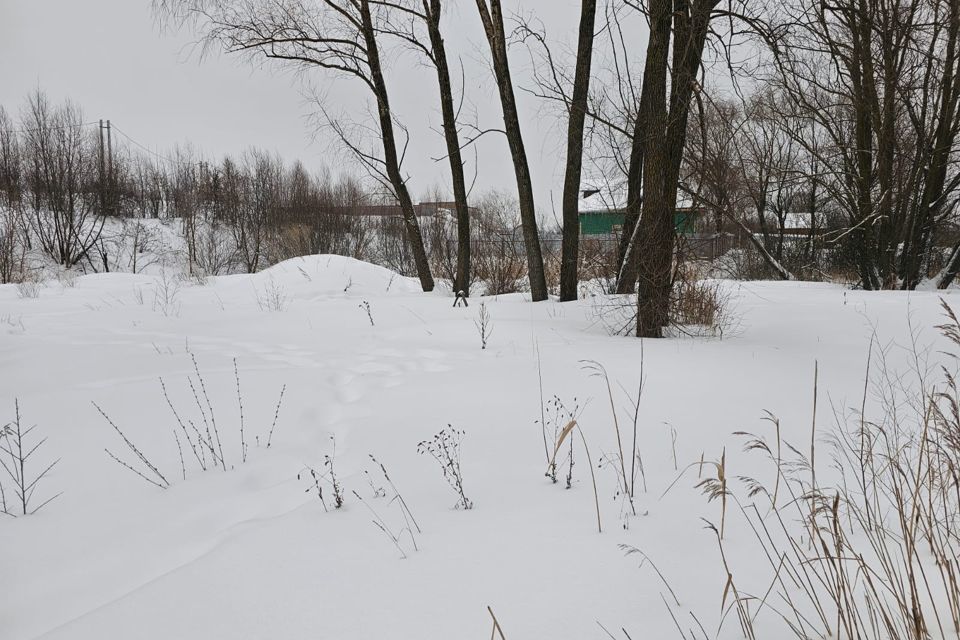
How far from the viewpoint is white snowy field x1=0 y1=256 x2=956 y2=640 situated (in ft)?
4.57

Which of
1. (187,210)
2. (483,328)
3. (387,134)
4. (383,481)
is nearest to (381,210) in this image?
(187,210)

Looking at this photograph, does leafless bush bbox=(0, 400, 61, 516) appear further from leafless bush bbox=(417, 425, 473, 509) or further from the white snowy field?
leafless bush bbox=(417, 425, 473, 509)

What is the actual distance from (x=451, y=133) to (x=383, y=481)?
8.19m

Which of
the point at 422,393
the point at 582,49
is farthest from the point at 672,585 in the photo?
the point at 582,49

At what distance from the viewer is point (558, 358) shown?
3.98 metres

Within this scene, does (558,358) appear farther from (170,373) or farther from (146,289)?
(146,289)

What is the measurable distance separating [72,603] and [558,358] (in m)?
3.12

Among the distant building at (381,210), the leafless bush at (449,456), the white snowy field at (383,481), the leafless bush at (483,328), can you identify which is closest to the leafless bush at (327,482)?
the white snowy field at (383,481)

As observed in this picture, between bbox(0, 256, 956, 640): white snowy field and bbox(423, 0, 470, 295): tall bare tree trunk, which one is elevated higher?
bbox(423, 0, 470, 295): tall bare tree trunk

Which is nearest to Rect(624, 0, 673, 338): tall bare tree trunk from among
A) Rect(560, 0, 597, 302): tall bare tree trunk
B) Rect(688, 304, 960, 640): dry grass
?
Rect(688, 304, 960, 640): dry grass

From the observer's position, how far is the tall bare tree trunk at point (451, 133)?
877 centimetres

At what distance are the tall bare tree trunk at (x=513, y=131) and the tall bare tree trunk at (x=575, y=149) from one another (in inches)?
17.1

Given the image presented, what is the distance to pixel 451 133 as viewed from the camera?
9.27 meters

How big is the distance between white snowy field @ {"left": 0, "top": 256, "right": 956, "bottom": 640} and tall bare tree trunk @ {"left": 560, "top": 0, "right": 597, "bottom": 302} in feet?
8.86
